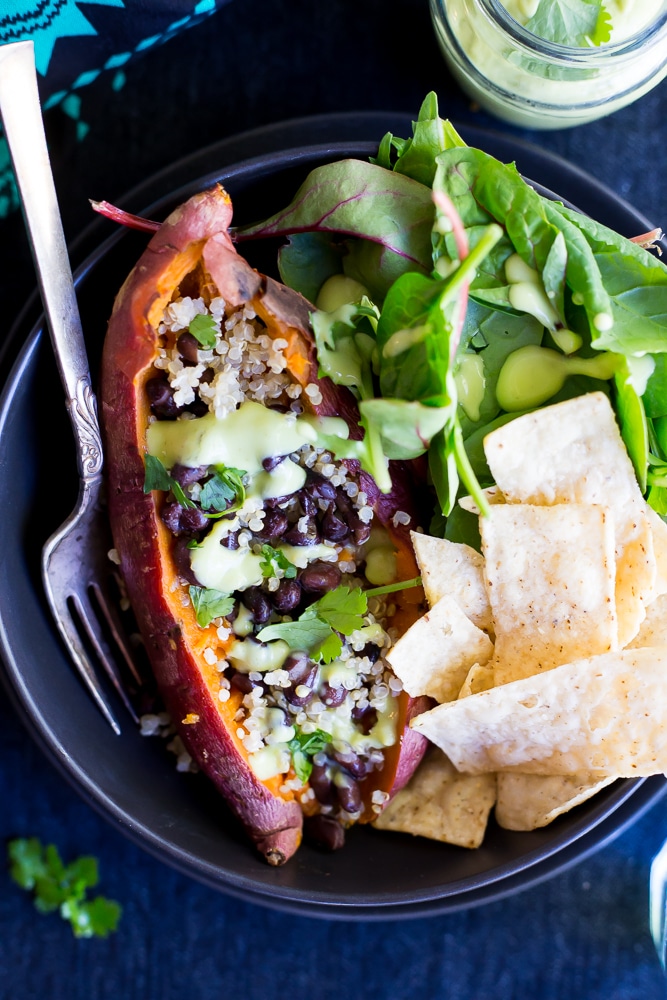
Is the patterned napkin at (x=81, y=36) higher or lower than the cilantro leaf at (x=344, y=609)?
higher

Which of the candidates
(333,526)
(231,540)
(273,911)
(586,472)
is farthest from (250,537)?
(273,911)

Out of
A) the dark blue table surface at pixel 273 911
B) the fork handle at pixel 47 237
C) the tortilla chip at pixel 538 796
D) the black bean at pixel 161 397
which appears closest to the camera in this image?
the fork handle at pixel 47 237

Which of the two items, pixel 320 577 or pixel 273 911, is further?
pixel 273 911

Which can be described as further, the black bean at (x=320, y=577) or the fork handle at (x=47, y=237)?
the black bean at (x=320, y=577)

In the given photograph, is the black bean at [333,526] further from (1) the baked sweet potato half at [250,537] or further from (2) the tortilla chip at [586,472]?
(2) the tortilla chip at [586,472]

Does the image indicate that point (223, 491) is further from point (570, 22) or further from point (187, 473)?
point (570, 22)

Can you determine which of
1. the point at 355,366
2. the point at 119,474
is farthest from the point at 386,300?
the point at 119,474

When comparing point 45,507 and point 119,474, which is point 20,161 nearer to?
point 119,474

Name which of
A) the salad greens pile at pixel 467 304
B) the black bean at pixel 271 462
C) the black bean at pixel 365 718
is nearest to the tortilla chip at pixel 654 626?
the salad greens pile at pixel 467 304
